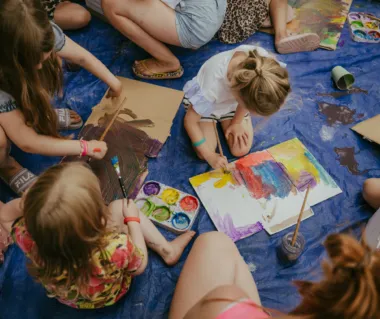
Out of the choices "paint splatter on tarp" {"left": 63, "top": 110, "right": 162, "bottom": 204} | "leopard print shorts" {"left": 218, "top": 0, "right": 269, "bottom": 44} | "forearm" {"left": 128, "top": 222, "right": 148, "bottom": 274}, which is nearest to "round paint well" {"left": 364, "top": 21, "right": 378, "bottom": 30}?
"leopard print shorts" {"left": 218, "top": 0, "right": 269, "bottom": 44}

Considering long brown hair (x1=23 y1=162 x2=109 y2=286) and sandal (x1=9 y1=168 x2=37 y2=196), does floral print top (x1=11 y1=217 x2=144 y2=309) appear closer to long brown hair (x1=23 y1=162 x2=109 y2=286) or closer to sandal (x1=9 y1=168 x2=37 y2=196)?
long brown hair (x1=23 y1=162 x2=109 y2=286)

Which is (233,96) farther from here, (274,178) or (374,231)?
(374,231)

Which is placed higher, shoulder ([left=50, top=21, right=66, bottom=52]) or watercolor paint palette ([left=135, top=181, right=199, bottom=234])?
shoulder ([left=50, top=21, right=66, bottom=52])

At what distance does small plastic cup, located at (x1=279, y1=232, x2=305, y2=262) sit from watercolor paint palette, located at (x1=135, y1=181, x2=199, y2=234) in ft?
1.03

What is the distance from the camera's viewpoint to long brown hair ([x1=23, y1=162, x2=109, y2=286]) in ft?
2.60

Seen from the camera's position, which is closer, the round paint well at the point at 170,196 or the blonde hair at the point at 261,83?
the blonde hair at the point at 261,83

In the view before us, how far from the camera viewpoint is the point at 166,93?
65.3 inches

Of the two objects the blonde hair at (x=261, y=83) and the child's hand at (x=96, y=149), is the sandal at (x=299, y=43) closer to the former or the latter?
the blonde hair at (x=261, y=83)

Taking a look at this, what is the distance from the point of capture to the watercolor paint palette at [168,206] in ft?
4.31

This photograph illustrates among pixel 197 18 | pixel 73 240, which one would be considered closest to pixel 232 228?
pixel 73 240

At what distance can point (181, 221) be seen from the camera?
132 cm

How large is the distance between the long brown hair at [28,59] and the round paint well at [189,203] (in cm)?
51

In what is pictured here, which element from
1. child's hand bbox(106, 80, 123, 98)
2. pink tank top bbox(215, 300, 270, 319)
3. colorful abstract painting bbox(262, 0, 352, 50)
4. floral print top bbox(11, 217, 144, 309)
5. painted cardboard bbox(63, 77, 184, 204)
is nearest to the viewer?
pink tank top bbox(215, 300, 270, 319)

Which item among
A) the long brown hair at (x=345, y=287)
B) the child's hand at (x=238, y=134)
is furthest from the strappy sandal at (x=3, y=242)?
the long brown hair at (x=345, y=287)
